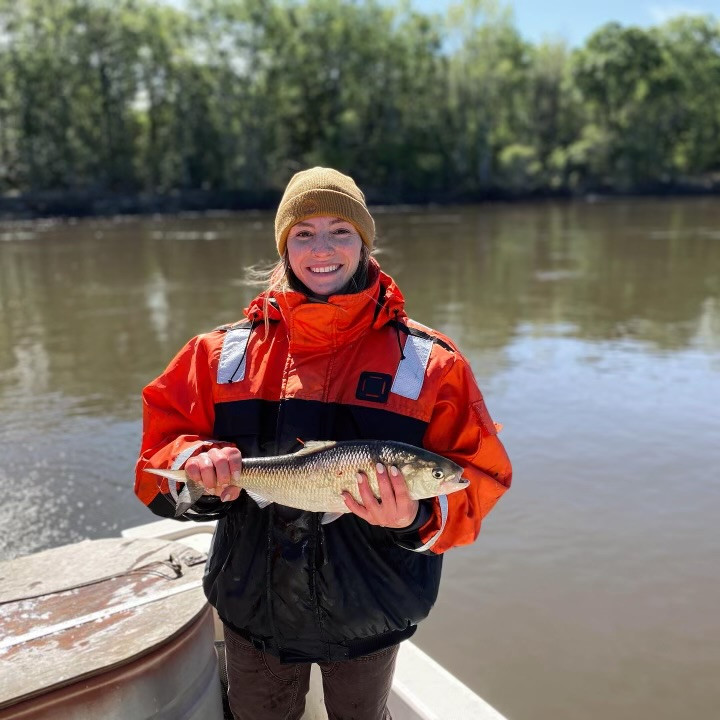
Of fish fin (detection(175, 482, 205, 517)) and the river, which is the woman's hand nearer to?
fish fin (detection(175, 482, 205, 517))

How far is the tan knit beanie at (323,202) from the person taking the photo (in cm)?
262

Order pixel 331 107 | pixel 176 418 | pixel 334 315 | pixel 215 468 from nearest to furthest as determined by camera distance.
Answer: pixel 215 468, pixel 334 315, pixel 176 418, pixel 331 107

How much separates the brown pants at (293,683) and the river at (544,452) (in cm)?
251

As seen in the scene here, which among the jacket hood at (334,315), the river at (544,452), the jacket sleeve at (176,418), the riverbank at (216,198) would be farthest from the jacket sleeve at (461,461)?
the riverbank at (216,198)

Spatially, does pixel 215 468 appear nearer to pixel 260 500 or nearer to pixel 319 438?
pixel 260 500

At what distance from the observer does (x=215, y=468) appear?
2.46 meters

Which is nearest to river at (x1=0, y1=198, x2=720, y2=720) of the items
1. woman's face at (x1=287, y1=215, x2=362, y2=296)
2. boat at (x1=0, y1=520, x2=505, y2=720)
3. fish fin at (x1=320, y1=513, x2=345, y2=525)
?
boat at (x1=0, y1=520, x2=505, y2=720)

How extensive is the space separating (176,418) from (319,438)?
1.74 ft

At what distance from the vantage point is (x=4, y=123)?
63.0 m

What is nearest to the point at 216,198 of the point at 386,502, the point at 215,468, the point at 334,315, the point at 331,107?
the point at 331,107

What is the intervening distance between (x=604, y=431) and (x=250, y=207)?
55.8 m

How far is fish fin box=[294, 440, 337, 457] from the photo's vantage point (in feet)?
7.85

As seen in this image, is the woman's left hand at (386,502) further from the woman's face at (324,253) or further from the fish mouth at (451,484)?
the woman's face at (324,253)

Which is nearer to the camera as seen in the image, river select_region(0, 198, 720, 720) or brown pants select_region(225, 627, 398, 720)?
brown pants select_region(225, 627, 398, 720)
